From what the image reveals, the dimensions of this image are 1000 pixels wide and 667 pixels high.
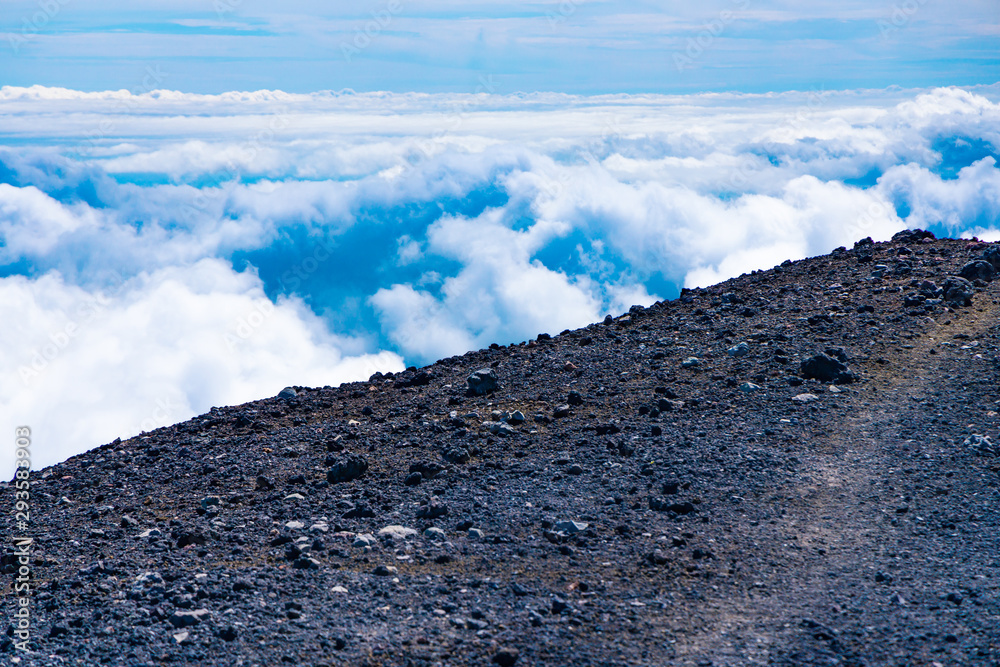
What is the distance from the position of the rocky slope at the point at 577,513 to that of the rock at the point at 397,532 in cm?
2

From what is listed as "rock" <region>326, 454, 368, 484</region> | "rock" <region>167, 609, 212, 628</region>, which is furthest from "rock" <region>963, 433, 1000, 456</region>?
"rock" <region>167, 609, 212, 628</region>

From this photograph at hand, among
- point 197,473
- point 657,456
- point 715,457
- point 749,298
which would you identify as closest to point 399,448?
point 197,473

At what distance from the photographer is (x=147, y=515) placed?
34.0 ft

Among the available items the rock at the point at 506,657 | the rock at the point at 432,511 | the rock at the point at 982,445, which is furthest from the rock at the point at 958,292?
the rock at the point at 506,657

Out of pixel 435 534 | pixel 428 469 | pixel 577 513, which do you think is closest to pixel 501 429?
pixel 428 469

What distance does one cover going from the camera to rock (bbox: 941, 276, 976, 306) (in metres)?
16.1

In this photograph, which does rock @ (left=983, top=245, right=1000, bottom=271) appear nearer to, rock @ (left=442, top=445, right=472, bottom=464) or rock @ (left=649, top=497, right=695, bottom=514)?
rock @ (left=649, top=497, right=695, bottom=514)

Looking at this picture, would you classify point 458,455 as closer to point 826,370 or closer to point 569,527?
point 569,527

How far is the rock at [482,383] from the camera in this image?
13688 mm

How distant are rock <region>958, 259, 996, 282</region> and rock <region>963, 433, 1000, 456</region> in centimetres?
816

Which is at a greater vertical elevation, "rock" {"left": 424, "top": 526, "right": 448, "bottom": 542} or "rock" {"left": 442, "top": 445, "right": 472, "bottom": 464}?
"rock" {"left": 442, "top": 445, "right": 472, "bottom": 464}

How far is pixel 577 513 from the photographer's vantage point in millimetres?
9281

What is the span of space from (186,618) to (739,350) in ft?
33.0

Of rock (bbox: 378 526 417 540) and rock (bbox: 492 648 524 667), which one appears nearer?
rock (bbox: 492 648 524 667)
